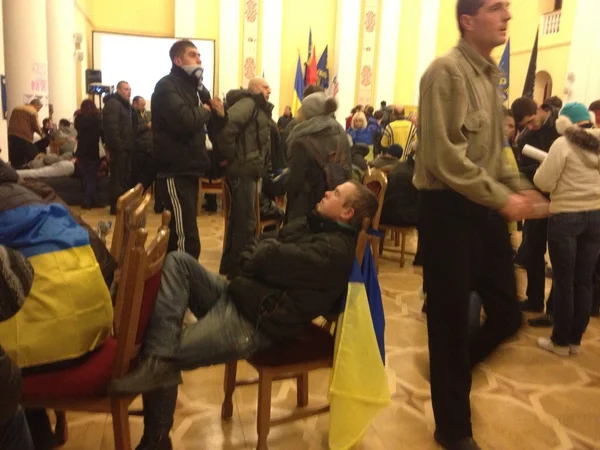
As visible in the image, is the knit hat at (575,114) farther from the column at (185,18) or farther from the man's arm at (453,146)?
the column at (185,18)

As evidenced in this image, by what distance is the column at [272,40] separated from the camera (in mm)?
13367

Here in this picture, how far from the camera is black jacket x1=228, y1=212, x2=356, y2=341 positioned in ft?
6.42

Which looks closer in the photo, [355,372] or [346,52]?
[355,372]

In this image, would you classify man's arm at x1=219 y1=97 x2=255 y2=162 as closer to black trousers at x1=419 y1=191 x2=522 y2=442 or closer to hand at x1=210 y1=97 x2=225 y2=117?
hand at x1=210 y1=97 x2=225 y2=117

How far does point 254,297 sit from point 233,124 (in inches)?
84.2

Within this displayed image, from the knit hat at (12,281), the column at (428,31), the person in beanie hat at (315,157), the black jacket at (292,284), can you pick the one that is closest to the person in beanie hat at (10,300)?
the knit hat at (12,281)

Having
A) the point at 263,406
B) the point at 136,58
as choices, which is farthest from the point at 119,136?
the point at 136,58

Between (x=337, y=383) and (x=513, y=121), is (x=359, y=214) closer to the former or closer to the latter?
(x=337, y=383)

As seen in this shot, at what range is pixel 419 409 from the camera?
2586 millimetres

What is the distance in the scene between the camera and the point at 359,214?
83.6 inches

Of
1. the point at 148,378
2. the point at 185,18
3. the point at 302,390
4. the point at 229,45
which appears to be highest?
the point at 185,18

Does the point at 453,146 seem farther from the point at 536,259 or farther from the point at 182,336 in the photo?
the point at 536,259

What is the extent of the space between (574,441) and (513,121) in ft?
7.76

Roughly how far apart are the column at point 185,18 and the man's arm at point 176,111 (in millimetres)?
10389
